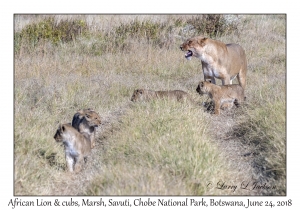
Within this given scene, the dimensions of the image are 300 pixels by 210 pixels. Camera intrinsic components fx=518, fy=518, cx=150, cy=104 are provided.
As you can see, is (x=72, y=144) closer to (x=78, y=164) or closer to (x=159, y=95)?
(x=78, y=164)

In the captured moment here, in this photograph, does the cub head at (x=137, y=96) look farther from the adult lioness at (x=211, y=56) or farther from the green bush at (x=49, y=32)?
the green bush at (x=49, y=32)

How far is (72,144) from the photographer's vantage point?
→ 269 inches

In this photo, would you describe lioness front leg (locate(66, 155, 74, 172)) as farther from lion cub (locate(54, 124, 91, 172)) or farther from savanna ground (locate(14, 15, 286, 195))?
savanna ground (locate(14, 15, 286, 195))

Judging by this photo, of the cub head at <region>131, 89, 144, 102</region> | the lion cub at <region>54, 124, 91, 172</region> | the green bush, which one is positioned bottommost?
the lion cub at <region>54, 124, 91, 172</region>

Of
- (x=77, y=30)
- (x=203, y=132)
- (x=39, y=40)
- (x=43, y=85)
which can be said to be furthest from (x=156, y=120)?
(x=77, y=30)

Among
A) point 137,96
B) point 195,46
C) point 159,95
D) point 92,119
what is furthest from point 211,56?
point 92,119

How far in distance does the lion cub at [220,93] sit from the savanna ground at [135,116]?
0.22 m

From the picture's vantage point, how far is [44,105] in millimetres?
9047

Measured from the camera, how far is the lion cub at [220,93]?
31.4 ft

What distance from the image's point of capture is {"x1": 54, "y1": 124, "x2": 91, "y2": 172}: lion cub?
675 centimetres

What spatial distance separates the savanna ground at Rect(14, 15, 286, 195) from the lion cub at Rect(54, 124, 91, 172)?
0.15 m

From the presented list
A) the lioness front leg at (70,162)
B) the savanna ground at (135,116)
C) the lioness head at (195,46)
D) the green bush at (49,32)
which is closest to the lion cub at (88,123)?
the savanna ground at (135,116)

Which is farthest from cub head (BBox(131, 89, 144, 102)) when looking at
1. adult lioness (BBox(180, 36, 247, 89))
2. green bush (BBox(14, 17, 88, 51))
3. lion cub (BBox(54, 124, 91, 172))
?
green bush (BBox(14, 17, 88, 51))

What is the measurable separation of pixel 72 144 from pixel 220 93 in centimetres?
370
